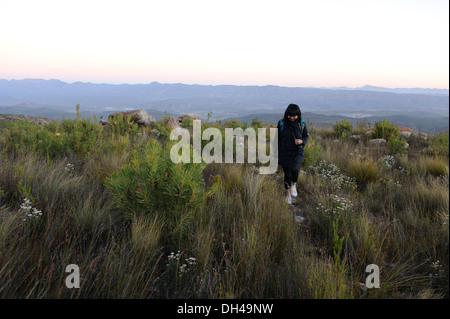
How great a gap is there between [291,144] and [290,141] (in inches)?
2.4

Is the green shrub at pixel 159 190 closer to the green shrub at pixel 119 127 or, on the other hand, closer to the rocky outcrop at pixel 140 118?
the green shrub at pixel 119 127

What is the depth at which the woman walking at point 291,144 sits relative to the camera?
4621 mm

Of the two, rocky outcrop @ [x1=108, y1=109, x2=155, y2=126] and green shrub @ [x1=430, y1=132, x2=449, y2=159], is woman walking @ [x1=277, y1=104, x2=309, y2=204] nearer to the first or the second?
green shrub @ [x1=430, y1=132, x2=449, y2=159]

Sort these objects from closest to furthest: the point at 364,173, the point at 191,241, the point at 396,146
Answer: the point at 191,241 < the point at 364,173 < the point at 396,146

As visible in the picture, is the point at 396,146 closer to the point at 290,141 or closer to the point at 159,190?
the point at 290,141

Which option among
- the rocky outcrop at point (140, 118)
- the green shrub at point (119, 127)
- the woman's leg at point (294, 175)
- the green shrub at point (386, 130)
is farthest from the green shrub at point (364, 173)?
the rocky outcrop at point (140, 118)

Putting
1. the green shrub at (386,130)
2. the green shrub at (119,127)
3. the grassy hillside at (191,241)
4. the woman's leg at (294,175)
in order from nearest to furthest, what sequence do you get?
the grassy hillside at (191,241) → the woman's leg at (294,175) → the green shrub at (119,127) → the green shrub at (386,130)

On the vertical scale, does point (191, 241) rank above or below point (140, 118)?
below

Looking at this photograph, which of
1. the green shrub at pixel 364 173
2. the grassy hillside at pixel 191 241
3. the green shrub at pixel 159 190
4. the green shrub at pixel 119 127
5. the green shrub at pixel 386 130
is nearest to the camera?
the grassy hillside at pixel 191 241

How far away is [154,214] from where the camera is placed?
2.67 meters

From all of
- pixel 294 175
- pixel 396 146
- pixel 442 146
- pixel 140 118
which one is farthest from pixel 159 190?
pixel 140 118

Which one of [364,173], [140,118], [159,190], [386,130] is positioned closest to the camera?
[159,190]

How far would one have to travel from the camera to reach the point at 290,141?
471cm

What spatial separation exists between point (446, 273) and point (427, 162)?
201 inches
